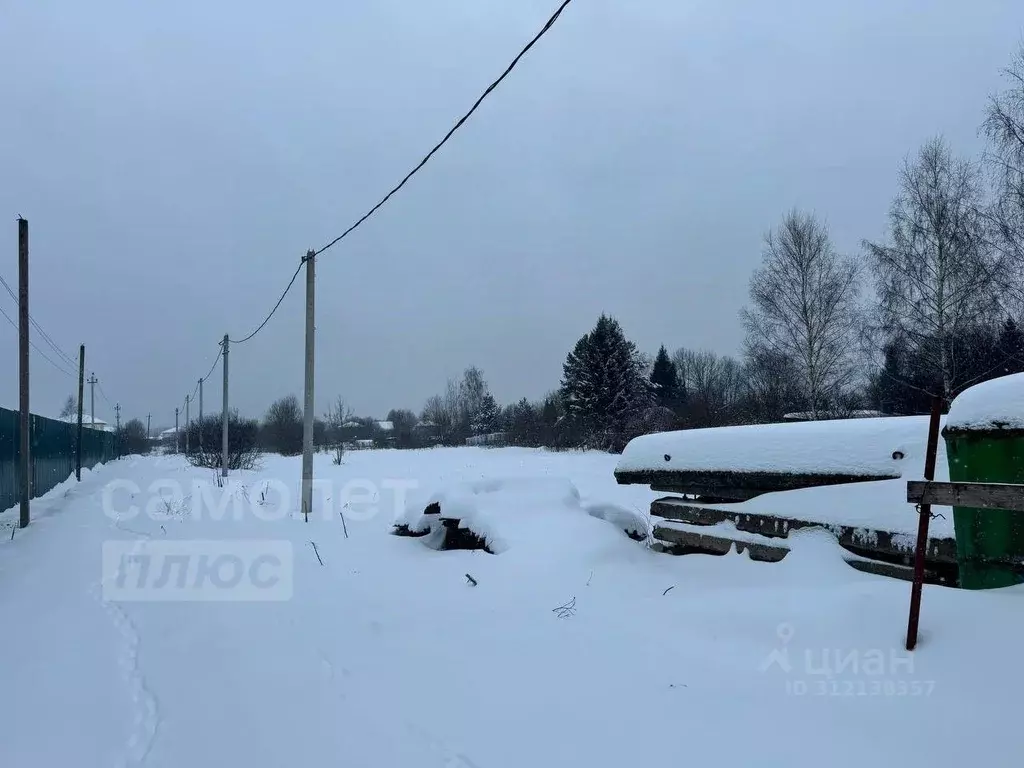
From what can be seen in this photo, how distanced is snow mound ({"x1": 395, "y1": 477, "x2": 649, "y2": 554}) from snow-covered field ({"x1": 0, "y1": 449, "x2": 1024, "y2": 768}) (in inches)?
2.3

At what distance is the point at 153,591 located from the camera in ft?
19.0

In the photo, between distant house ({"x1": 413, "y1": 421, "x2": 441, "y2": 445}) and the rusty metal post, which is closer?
the rusty metal post

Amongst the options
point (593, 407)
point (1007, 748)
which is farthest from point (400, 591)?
point (593, 407)

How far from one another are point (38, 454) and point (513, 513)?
1390cm

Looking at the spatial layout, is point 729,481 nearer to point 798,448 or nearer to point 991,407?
point 798,448

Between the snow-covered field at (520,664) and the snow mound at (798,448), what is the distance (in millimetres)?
600

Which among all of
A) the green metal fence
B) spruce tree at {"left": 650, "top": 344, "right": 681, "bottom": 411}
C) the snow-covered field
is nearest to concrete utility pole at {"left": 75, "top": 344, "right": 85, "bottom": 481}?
the green metal fence

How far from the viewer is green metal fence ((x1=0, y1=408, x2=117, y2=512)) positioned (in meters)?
11.8

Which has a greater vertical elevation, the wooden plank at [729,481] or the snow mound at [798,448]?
the snow mound at [798,448]

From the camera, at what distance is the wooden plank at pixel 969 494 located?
280cm

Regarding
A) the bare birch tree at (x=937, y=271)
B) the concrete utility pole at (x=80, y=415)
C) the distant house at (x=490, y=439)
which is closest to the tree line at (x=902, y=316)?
the bare birch tree at (x=937, y=271)

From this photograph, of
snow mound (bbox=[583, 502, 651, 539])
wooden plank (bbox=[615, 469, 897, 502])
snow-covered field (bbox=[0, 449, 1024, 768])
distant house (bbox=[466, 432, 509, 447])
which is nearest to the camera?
snow-covered field (bbox=[0, 449, 1024, 768])

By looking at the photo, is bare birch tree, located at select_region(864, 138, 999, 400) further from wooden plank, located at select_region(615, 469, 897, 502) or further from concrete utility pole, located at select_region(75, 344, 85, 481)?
concrete utility pole, located at select_region(75, 344, 85, 481)

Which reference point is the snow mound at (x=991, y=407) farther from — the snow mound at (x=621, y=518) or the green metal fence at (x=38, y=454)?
the green metal fence at (x=38, y=454)
